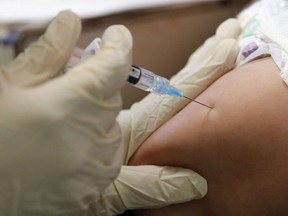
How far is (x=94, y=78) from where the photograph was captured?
69 cm

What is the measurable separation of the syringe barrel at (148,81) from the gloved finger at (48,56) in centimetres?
13

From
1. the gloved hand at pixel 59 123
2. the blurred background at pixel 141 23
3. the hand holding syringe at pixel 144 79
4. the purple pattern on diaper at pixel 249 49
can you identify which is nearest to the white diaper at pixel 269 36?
the purple pattern on diaper at pixel 249 49

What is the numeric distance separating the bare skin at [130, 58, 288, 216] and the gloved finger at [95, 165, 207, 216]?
0.09 ft

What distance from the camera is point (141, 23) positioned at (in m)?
1.59

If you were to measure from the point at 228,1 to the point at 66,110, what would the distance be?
1.20m

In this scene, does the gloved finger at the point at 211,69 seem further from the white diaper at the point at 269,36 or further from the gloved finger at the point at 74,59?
the gloved finger at the point at 74,59

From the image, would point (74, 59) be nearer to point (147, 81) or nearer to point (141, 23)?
point (147, 81)

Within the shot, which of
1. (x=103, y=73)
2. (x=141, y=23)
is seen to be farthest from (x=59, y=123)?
(x=141, y=23)

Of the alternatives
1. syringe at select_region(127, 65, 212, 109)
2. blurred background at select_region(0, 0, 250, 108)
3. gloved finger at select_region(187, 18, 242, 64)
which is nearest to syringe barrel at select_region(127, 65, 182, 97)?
syringe at select_region(127, 65, 212, 109)

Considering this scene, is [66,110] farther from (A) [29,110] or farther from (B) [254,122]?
(B) [254,122]

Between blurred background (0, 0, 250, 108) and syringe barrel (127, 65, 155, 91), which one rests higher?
syringe barrel (127, 65, 155, 91)

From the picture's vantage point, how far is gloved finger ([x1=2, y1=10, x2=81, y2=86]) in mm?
722

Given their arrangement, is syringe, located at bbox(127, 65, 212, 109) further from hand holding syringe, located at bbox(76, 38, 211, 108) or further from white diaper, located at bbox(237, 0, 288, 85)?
white diaper, located at bbox(237, 0, 288, 85)

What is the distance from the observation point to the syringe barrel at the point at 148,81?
843mm
